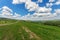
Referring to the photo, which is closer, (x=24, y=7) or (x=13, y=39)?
(x=13, y=39)

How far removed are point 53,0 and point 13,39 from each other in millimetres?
2040

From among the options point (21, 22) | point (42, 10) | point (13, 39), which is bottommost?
point (13, 39)

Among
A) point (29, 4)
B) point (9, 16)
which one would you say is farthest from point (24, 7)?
point (9, 16)

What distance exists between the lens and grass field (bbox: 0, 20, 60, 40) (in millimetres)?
6383

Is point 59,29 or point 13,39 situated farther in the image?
point 59,29

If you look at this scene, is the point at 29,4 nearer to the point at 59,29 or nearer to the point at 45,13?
the point at 45,13

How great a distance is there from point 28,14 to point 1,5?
1.02 m

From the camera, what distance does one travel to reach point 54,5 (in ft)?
22.7

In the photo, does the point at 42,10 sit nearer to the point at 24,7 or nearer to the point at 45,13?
the point at 45,13

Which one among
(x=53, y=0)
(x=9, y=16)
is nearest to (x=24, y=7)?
(x=9, y=16)

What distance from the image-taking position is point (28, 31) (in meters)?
6.56

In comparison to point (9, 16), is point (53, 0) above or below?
above

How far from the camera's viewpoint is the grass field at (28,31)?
251 inches

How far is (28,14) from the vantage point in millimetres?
6852
